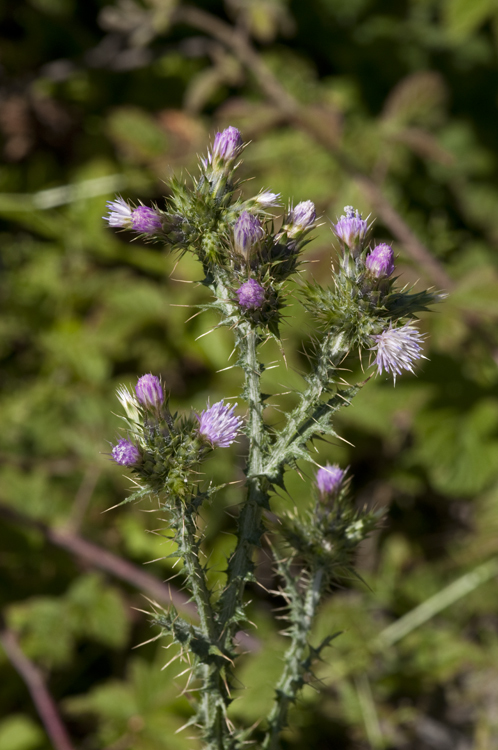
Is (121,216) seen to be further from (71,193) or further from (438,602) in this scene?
(71,193)

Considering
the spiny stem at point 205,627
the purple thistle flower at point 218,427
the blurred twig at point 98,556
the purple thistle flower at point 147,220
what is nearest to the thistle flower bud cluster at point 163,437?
the purple thistle flower at point 218,427

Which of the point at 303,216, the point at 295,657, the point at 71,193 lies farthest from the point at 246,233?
the point at 71,193

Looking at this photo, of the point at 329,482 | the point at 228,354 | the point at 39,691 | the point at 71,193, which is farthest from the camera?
the point at 71,193

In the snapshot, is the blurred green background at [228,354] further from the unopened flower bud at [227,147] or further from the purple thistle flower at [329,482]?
the unopened flower bud at [227,147]

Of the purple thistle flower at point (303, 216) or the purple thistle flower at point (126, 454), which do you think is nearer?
the purple thistle flower at point (126, 454)

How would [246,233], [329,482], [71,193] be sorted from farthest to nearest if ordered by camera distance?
1. [71,193]
2. [329,482]
3. [246,233]

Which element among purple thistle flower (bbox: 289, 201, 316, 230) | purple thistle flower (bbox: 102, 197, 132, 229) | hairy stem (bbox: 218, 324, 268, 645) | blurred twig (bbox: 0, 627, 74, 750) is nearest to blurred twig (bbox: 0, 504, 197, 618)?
blurred twig (bbox: 0, 627, 74, 750)
